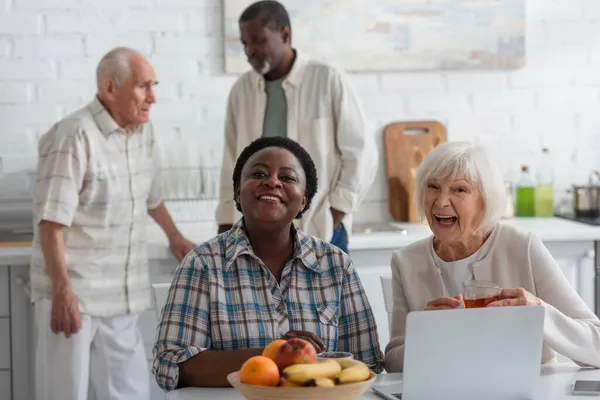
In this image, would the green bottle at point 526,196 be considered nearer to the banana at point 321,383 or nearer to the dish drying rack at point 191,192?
the dish drying rack at point 191,192

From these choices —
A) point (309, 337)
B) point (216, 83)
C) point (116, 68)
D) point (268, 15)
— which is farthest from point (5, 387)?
point (309, 337)

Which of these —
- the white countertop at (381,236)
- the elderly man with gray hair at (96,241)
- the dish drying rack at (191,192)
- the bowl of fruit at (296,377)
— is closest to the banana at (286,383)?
the bowl of fruit at (296,377)

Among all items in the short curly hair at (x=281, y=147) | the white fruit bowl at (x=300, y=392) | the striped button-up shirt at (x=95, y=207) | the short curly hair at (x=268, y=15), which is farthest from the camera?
the short curly hair at (x=268, y=15)

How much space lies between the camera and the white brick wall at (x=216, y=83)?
12.3ft

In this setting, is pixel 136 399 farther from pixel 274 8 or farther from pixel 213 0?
pixel 213 0

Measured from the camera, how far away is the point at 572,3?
13.6 ft

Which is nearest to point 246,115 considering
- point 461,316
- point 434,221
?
point 434,221

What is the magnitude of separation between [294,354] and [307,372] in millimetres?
50

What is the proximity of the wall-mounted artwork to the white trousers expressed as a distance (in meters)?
1.26

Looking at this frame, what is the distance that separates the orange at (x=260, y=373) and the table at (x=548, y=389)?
0.26 meters

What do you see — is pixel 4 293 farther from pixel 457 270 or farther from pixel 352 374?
pixel 352 374

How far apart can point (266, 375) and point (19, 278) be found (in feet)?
6.78

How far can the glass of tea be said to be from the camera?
5.83ft

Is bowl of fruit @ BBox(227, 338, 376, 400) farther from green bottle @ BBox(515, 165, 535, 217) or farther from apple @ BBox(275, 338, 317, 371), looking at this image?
green bottle @ BBox(515, 165, 535, 217)
